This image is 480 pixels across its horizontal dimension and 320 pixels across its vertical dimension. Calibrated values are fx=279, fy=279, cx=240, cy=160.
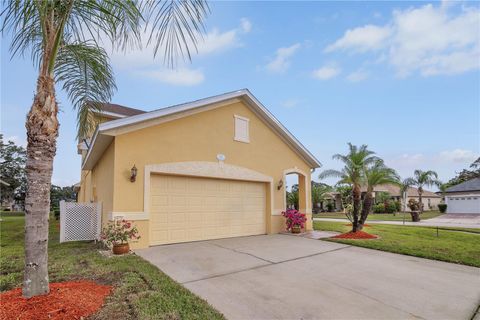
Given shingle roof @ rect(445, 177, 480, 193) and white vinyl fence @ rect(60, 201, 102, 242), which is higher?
shingle roof @ rect(445, 177, 480, 193)

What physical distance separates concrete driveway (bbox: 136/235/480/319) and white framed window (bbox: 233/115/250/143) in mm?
4651

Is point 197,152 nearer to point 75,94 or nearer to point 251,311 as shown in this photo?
point 75,94

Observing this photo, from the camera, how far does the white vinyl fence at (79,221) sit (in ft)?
32.2

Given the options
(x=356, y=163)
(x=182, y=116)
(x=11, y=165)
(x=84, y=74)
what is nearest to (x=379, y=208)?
(x=356, y=163)

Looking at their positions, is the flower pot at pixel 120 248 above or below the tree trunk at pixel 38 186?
below

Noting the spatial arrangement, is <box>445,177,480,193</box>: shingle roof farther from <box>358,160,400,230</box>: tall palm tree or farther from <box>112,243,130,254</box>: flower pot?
<box>112,243,130,254</box>: flower pot

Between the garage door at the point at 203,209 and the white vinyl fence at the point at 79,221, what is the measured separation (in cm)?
256

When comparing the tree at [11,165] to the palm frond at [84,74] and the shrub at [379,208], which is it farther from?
the shrub at [379,208]

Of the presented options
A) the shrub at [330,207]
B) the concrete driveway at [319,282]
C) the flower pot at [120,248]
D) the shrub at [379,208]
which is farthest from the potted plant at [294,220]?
the shrub at [330,207]

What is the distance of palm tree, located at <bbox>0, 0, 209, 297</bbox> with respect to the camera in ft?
9.60

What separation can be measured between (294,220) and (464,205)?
3287 centimetres

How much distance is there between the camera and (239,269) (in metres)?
6.35

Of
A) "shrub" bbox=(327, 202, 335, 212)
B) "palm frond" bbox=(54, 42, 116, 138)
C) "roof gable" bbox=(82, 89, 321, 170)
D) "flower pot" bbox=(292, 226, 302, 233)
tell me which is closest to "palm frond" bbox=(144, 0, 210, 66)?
"palm frond" bbox=(54, 42, 116, 138)

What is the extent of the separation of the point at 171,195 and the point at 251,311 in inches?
240
